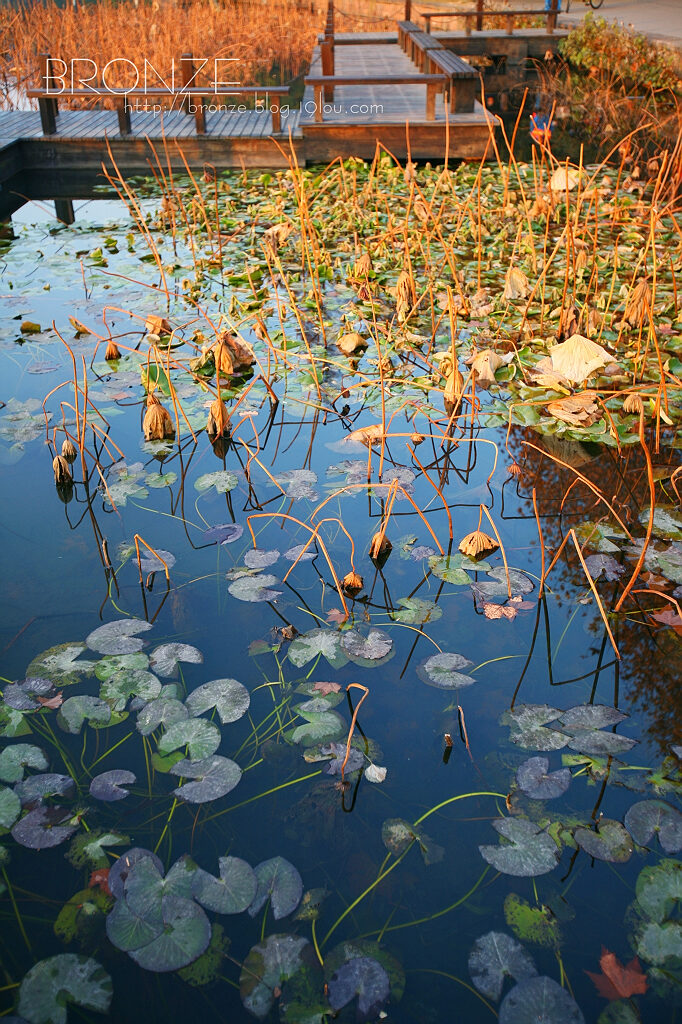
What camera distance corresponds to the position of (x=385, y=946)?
→ 1346 millimetres

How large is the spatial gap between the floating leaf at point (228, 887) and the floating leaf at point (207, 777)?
146mm

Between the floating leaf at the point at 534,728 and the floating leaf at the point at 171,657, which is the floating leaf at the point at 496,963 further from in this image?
the floating leaf at the point at 171,657

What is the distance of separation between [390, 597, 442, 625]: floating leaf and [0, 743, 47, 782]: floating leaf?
896 mm

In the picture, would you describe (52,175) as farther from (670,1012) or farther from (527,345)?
(670,1012)

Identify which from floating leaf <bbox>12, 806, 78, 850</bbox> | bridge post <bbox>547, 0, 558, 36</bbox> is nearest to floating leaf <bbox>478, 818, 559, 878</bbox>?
floating leaf <bbox>12, 806, 78, 850</bbox>

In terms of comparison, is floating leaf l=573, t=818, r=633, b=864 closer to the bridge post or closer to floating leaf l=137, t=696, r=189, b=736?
floating leaf l=137, t=696, r=189, b=736

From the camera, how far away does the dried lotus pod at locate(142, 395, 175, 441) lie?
9.35 feet

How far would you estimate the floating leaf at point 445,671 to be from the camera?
72.7 inches

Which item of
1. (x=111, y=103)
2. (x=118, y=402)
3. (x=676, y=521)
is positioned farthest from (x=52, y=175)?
(x=676, y=521)

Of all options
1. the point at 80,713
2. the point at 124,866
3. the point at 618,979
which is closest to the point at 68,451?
the point at 80,713

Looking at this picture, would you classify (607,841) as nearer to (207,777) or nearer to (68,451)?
(207,777)

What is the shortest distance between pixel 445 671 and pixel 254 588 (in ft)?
1.90

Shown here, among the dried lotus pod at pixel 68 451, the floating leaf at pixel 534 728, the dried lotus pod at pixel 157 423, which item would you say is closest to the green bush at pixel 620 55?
the dried lotus pod at pixel 157 423

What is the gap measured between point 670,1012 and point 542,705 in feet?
2.14
